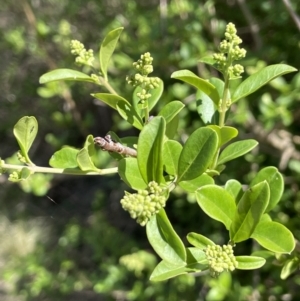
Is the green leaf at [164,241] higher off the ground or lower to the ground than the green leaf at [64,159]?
lower

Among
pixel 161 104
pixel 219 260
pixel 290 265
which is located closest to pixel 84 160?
pixel 219 260

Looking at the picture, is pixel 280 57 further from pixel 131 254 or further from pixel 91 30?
pixel 91 30

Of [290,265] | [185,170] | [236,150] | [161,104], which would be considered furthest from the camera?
[161,104]

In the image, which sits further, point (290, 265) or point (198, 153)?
point (290, 265)

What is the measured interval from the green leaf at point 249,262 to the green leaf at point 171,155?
19cm

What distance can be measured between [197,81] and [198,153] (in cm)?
14

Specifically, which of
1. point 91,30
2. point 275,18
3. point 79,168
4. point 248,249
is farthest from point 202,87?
point 91,30

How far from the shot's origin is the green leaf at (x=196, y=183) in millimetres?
729

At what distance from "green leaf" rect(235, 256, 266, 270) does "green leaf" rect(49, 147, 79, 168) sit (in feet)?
1.09

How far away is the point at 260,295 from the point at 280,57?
3.25 ft

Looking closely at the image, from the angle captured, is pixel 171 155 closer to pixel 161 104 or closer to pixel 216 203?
pixel 216 203

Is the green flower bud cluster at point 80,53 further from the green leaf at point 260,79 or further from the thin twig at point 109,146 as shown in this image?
the green leaf at point 260,79

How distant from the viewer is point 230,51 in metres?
0.72

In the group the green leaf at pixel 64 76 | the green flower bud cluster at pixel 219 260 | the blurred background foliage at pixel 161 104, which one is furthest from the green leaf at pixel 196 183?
the blurred background foliage at pixel 161 104
